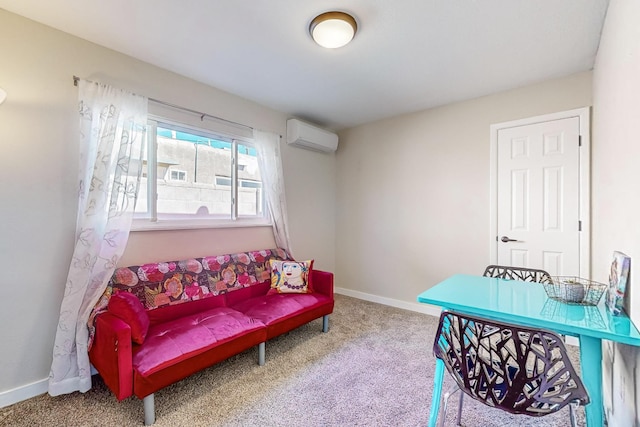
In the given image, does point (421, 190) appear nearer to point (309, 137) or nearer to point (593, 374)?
point (309, 137)

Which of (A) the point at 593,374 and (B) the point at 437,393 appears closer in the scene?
(A) the point at 593,374

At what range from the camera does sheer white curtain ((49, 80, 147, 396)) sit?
75.7 inches

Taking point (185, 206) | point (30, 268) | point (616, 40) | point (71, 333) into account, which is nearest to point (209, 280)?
point (185, 206)

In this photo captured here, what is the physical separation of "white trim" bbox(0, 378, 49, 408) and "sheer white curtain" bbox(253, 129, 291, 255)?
2230mm

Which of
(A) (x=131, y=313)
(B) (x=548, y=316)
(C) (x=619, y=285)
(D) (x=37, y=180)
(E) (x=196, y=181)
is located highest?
(E) (x=196, y=181)

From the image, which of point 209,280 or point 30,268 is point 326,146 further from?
point 30,268

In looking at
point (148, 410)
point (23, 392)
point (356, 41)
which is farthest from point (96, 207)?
point (356, 41)

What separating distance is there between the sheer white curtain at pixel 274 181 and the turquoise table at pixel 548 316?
6.92ft

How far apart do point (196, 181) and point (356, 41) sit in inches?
76.6

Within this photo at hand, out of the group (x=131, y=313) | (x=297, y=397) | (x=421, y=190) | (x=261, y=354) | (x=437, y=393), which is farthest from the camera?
(x=421, y=190)

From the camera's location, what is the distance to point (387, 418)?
5.67 ft

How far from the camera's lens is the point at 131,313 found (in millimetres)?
1812

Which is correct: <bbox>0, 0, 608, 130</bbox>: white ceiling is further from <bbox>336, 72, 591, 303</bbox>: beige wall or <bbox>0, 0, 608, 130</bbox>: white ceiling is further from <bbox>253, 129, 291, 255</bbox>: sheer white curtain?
<bbox>253, 129, 291, 255</bbox>: sheer white curtain

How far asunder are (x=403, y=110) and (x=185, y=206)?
2807 millimetres
